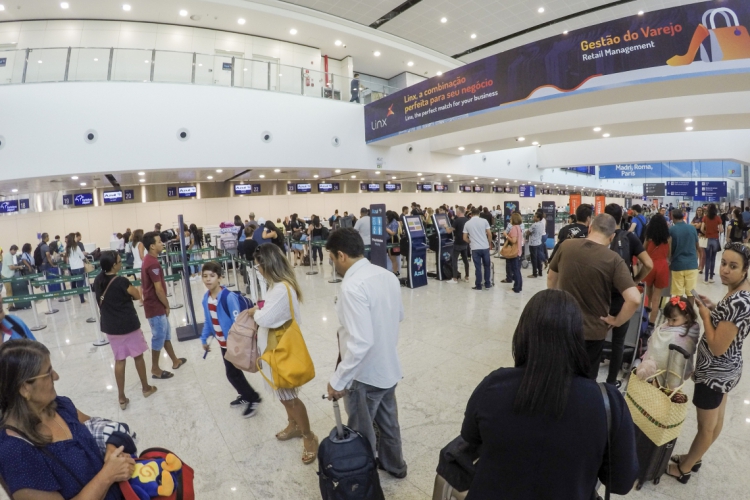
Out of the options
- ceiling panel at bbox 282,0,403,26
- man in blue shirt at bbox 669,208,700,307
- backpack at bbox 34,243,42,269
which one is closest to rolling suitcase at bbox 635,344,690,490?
man in blue shirt at bbox 669,208,700,307

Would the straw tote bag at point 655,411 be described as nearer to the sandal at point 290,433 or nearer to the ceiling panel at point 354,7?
the sandal at point 290,433

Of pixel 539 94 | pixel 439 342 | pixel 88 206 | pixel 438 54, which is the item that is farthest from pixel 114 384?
pixel 438 54

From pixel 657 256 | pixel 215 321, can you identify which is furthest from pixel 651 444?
pixel 215 321

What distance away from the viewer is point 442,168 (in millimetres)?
16484

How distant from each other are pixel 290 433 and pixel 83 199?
14897 millimetres

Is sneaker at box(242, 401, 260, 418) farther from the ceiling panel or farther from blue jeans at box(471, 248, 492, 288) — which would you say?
the ceiling panel

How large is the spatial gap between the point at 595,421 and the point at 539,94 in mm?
8678

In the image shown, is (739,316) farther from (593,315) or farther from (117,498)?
(117,498)

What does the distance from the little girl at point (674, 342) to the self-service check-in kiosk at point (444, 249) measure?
6.35 meters

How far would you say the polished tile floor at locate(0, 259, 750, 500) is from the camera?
266 cm

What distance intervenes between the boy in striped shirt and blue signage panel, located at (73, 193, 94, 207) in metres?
13.6

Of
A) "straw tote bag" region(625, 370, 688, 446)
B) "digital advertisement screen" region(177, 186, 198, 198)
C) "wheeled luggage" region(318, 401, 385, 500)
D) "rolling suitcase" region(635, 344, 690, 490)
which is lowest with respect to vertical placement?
"rolling suitcase" region(635, 344, 690, 490)

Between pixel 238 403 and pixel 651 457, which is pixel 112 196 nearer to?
pixel 238 403

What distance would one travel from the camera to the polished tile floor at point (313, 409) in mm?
2656
